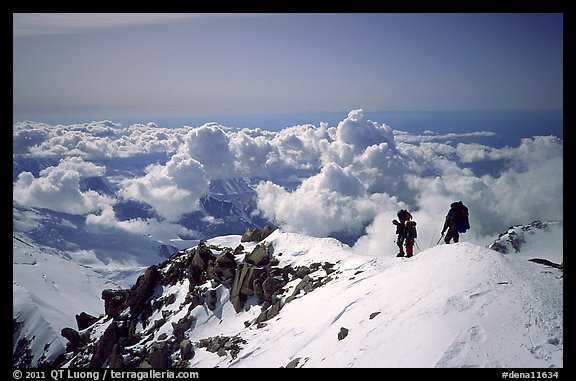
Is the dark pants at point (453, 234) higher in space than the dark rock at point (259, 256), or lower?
higher

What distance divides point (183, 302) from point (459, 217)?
101 feet

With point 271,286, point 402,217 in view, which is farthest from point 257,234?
point 402,217

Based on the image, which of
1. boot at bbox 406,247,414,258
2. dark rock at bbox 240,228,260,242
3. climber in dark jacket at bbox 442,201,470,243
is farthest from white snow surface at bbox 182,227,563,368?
dark rock at bbox 240,228,260,242

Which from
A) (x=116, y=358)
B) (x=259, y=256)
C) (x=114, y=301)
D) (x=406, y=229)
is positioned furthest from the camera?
(x=114, y=301)

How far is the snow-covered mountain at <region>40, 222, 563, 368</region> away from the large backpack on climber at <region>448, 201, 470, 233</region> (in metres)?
1.51

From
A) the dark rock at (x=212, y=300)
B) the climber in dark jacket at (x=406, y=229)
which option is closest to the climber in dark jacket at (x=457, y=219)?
the climber in dark jacket at (x=406, y=229)

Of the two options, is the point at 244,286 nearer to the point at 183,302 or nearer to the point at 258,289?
the point at 258,289

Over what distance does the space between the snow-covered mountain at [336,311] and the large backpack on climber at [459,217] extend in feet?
4.95

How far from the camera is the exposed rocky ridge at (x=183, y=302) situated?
90.3ft

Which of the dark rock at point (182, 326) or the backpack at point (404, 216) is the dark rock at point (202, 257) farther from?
the backpack at point (404, 216)

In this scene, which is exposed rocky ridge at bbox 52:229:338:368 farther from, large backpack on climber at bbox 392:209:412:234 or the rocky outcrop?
large backpack on climber at bbox 392:209:412:234

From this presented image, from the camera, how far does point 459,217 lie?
18.0 metres
